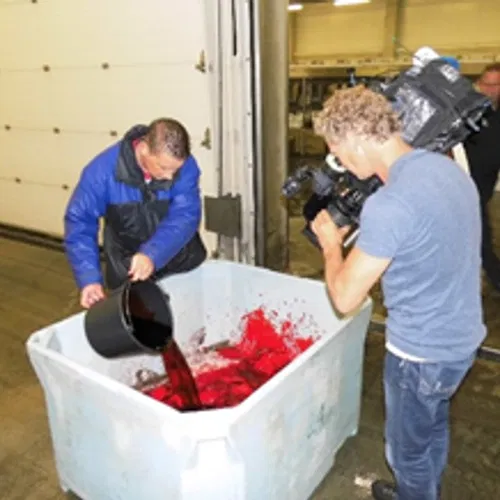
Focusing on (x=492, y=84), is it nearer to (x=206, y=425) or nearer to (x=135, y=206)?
(x=135, y=206)

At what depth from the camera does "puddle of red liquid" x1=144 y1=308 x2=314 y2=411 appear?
1.97 m

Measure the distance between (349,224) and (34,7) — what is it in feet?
11.1

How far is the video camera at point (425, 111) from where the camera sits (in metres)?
1.23

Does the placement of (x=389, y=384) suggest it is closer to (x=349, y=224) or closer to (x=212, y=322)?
(x=349, y=224)

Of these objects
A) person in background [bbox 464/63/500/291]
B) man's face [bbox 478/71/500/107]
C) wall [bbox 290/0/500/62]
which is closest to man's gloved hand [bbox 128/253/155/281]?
person in background [bbox 464/63/500/291]

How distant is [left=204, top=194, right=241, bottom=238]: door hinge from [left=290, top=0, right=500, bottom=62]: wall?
6.75 m

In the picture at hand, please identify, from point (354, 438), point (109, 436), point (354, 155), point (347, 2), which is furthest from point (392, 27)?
point (109, 436)

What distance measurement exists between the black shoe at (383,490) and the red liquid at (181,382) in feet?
2.25

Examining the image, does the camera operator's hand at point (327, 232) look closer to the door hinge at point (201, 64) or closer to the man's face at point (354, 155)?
the man's face at point (354, 155)

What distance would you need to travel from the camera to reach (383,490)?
1703 mm

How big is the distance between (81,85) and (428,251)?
10.7ft

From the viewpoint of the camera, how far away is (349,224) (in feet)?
4.77

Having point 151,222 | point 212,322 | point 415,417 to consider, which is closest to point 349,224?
point 415,417

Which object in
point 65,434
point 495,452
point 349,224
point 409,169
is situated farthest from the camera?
point 495,452
